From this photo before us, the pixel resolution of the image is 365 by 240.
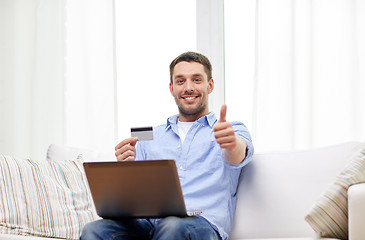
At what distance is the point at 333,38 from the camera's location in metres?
2.94

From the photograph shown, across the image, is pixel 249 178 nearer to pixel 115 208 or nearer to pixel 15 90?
pixel 115 208

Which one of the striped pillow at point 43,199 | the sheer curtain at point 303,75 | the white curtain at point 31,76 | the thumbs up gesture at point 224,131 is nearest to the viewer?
the thumbs up gesture at point 224,131

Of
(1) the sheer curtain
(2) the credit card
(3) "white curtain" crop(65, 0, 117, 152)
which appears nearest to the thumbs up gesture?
(2) the credit card

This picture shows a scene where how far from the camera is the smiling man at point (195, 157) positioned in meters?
1.81

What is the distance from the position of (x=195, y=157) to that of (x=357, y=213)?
75cm

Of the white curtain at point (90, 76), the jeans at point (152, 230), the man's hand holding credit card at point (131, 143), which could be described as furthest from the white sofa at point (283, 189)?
the white curtain at point (90, 76)

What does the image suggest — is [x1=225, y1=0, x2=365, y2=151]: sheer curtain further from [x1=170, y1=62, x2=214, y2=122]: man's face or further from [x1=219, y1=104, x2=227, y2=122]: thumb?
[x1=219, y1=104, x2=227, y2=122]: thumb

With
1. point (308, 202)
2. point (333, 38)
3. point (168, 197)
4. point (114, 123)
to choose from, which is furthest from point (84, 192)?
A: point (333, 38)

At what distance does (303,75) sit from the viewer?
9.74ft

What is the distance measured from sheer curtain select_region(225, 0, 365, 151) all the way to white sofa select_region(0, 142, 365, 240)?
77cm

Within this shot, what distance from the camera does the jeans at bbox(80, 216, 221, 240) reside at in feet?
5.66

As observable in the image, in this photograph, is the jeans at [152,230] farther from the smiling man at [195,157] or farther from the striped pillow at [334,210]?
the striped pillow at [334,210]

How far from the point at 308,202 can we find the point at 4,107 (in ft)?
7.74

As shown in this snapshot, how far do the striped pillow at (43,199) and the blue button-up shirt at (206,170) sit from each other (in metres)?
0.35
